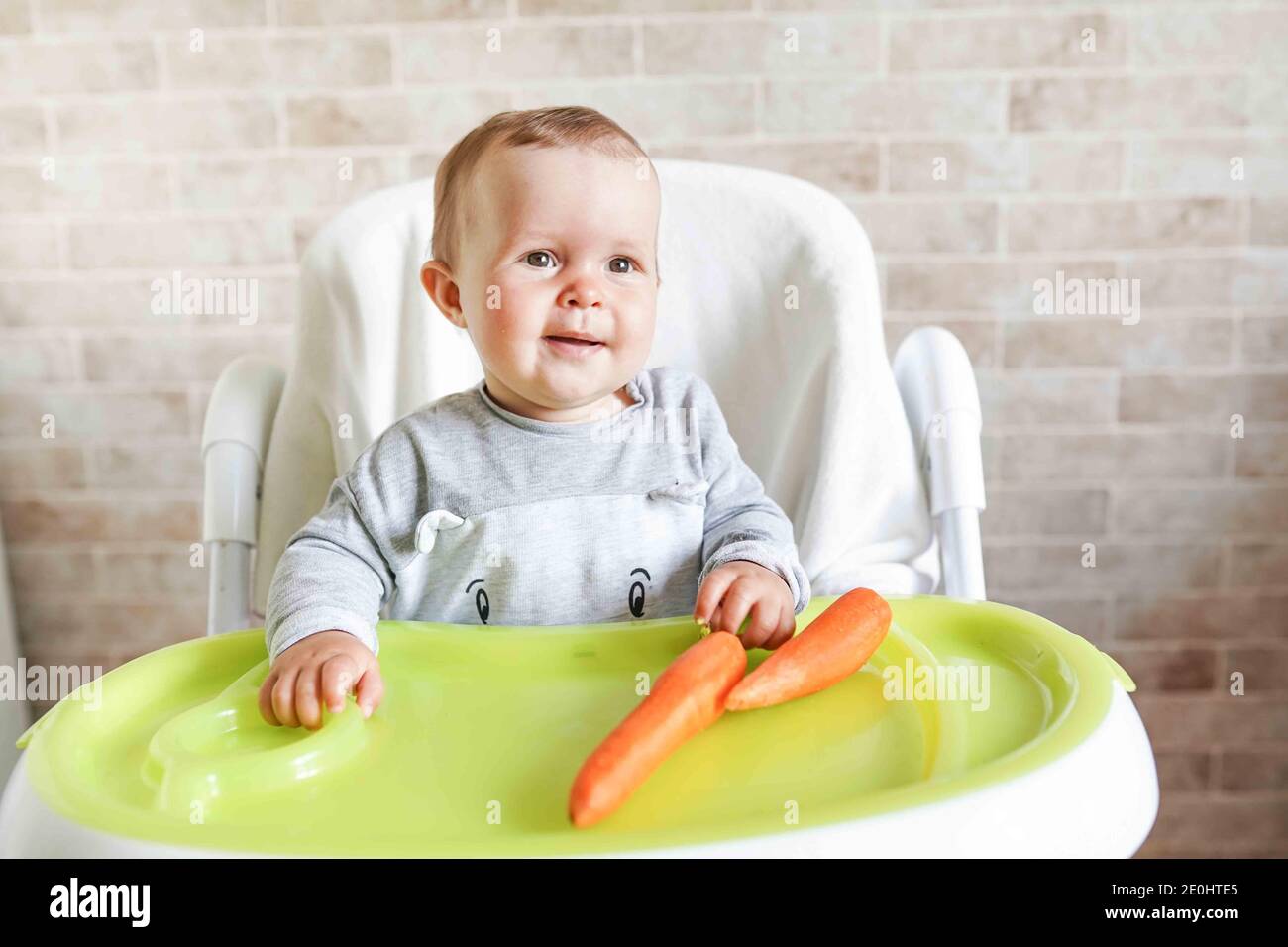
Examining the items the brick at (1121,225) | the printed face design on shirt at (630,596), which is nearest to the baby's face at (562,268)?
the printed face design on shirt at (630,596)

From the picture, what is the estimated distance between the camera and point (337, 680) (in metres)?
0.77

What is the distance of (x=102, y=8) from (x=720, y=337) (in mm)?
1071

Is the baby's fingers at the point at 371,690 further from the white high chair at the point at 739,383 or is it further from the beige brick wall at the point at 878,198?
the beige brick wall at the point at 878,198

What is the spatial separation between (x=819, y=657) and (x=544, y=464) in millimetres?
303

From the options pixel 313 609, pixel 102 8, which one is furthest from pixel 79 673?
pixel 313 609

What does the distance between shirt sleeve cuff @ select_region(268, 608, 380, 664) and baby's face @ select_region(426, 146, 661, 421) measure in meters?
0.23

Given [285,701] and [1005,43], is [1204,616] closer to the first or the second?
[1005,43]

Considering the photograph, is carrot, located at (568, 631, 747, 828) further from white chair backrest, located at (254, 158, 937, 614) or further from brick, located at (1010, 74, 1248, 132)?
brick, located at (1010, 74, 1248, 132)

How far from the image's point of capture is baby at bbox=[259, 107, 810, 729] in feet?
3.09

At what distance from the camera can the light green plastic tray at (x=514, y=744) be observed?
0.63 m

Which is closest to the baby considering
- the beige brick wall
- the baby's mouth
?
the baby's mouth
